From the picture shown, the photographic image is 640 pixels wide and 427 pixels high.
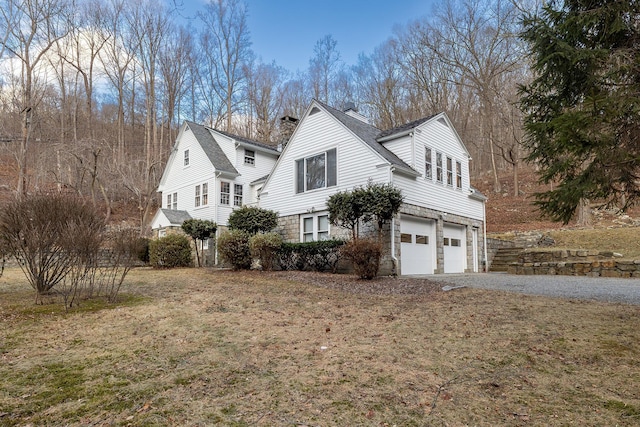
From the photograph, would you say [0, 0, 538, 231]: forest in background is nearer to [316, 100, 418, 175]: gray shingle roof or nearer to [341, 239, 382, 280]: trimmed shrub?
[316, 100, 418, 175]: gray shingle roof

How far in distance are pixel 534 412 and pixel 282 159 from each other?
1364 cm

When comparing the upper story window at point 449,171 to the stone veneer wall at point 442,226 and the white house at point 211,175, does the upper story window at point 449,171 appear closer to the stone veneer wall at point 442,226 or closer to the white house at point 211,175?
the stone veneer wall at point 442,226

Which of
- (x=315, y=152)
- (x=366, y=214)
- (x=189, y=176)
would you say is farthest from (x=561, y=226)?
(x=189, y=176)

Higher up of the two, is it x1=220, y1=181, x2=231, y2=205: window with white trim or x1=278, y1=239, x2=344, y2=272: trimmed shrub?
x1=220, y1=181, x2=231, y2=205: window with white trim

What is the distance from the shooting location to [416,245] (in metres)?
12.7

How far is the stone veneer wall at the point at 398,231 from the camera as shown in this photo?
11.4 m

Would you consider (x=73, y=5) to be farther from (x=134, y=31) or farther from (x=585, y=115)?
(x=585, y=115)

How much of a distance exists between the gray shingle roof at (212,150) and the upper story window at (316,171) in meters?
5.25

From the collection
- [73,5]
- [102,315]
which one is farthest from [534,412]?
[73,5]

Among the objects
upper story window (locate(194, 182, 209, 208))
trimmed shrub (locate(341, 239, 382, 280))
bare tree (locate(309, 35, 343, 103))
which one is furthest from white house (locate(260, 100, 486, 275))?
bare tree (locate(309, 35, 343, 103))

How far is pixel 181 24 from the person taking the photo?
26047 millimetres

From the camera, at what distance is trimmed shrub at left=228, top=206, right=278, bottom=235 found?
13702mm

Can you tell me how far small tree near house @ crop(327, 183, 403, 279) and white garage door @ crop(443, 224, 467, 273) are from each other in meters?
4.17

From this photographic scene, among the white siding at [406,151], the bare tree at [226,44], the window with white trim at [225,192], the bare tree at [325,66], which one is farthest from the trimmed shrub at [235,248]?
the bare tree at [325,66]
